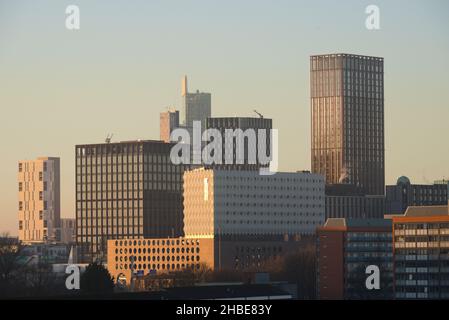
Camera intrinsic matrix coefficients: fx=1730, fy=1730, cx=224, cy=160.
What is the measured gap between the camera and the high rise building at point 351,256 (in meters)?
155

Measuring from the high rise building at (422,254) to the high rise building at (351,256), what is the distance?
3662 millimetres

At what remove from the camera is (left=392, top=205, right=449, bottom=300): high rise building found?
145625mm

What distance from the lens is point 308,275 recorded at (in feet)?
569

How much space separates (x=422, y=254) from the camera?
148625 millimetres

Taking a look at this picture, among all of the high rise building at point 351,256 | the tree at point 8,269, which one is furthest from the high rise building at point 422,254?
the tree at point 8,269

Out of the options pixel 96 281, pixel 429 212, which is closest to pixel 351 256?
pixel 429 212

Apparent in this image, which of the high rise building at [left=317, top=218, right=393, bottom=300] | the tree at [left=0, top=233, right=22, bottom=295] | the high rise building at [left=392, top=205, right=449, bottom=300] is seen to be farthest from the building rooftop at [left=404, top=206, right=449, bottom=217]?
the tree at [left=0, top=233, right=22, bottom=295]

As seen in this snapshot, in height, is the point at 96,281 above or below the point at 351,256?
above

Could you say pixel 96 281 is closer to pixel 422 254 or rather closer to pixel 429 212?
pixel 422 254

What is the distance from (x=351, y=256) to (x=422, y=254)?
41.9ft

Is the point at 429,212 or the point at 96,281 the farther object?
the point at 429,212
